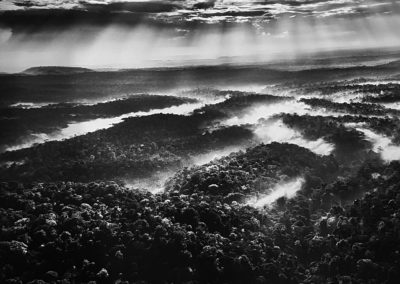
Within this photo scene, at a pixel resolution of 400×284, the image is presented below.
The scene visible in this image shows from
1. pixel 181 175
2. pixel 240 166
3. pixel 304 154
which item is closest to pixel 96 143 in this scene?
pixel 181 175

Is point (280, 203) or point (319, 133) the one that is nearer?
point (280, 203)

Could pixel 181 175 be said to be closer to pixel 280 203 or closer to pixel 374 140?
pixel 280 203

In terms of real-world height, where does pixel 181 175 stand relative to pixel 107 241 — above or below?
below

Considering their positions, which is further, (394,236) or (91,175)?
(91,175)

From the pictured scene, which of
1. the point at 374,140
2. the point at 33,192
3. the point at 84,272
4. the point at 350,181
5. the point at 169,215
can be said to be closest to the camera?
the point at 84,272

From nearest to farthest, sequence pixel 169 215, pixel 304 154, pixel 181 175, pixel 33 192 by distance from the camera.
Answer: pixel 169 215
pixel 33 192
pixel 181 175
pixel 304 154

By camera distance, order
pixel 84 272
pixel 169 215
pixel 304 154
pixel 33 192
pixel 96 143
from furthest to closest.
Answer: pixel 96 143, pixel 304 154, pixel 33 192, pixel 169 215, pixel 84 272

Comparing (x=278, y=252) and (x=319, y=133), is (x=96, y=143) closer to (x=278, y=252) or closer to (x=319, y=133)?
(x=319, y=133)

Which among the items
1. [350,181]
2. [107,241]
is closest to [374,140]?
[350,181]

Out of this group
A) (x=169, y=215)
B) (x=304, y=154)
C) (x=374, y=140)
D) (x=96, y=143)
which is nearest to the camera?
(x=169, y=215)
